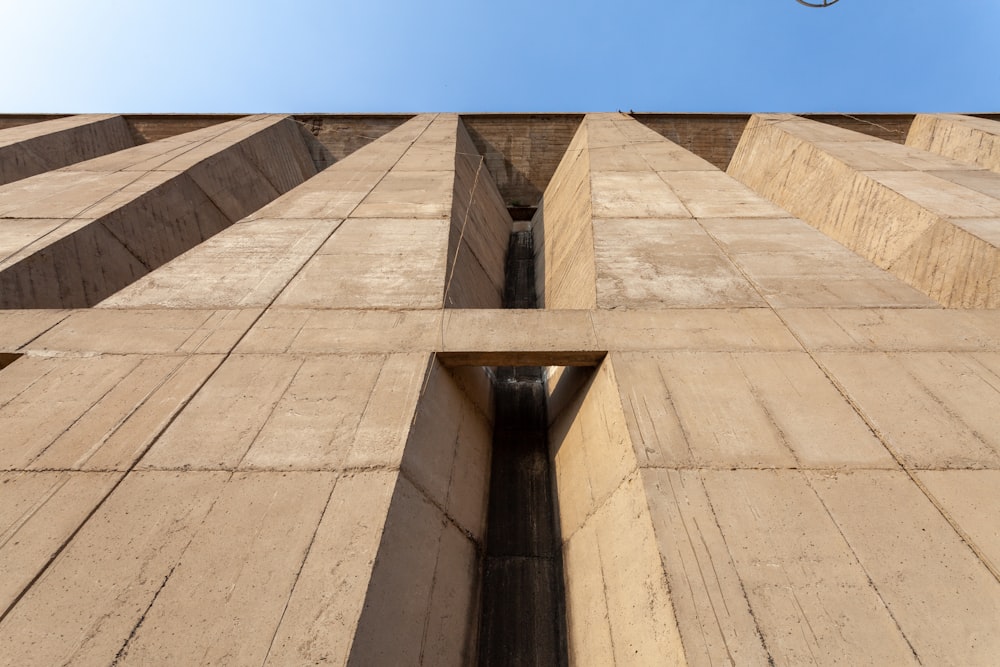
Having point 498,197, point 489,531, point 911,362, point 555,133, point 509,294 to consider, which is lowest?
point 489,531

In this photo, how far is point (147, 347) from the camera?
4.48 meters

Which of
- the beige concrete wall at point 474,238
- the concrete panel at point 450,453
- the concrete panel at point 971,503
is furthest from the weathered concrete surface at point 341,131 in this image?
the concrete panel at point 971,503

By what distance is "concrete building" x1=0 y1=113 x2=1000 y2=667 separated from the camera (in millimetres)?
2701

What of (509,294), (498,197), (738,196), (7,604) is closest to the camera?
(7,604)

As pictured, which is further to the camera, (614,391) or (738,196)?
(738,196)

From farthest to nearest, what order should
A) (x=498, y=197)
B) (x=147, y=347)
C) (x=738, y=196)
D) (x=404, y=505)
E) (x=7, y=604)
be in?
(x=498, y=197), (x=738, y=196), (x=147, y=347), (x=404, y=505), (x=7, y=604)

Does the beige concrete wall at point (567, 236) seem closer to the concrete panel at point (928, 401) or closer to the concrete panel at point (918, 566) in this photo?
the concrete panel at point (928, 401)

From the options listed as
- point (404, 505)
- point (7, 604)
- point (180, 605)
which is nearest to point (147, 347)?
point (7, 604)

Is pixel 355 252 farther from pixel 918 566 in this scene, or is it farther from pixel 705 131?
pixel 705 131

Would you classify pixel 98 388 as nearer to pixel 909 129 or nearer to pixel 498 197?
pixel 498 197

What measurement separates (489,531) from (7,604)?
350 cm

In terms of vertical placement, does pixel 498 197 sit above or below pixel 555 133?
below

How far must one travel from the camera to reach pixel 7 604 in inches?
103

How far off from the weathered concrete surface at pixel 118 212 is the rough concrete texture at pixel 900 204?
12.5 meters
